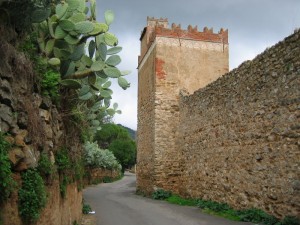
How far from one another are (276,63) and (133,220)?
18.7 feet

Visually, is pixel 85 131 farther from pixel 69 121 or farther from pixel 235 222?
pixel 235 222

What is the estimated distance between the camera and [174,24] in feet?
66.0

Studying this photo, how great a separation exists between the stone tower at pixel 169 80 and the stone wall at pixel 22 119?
494 inches

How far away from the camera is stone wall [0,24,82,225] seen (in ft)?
14.2

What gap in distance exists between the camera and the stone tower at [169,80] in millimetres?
18719

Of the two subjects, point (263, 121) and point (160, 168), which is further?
point (160, 168)

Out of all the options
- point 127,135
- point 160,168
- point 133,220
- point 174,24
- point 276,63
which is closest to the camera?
point 276,63

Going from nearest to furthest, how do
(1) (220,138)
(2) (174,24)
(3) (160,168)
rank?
(1) (220,138)
(3) (160,168)
(2) (174,24)

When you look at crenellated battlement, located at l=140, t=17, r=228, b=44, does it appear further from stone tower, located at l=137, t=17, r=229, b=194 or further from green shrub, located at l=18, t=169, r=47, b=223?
green shrub, located at l=18, t=169, r=47, b=223

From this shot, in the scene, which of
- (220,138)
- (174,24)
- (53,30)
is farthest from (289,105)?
(174,24)

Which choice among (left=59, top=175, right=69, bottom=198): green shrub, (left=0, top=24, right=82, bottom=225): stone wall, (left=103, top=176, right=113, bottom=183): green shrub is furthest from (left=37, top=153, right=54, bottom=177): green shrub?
(left=103, top=176, right=113, bottom=183): green shrub

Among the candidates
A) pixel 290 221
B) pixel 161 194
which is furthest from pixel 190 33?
pixel 290 221

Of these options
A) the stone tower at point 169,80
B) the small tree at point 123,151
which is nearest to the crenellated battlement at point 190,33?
the stone tower at point 169,80

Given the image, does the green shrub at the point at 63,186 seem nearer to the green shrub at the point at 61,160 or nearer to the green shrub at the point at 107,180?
the green shrub at the point at 61,160
